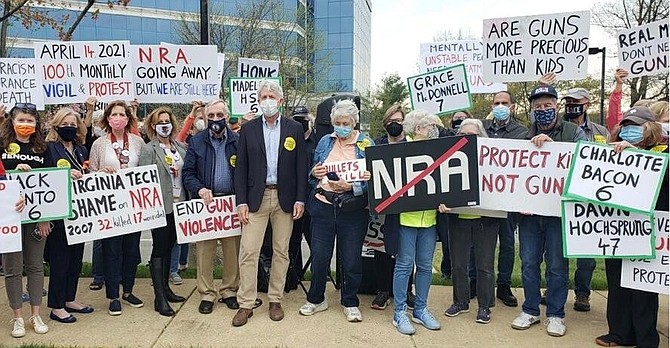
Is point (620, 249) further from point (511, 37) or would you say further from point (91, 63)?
point (91, 63)

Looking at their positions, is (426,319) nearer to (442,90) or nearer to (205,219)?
(205,219)

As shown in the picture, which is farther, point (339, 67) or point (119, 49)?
point (339, 67)

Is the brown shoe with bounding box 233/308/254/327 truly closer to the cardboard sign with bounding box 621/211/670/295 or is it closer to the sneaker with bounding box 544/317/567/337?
the sneaker with bounding box 544/317/567/337

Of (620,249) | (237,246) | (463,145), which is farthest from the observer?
(237,246)

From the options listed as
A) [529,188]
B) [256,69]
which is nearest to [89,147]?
[256,69]

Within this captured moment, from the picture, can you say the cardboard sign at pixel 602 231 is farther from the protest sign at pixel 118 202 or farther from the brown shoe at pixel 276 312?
the protest sign at pixel 118 202

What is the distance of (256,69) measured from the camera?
25.3ft

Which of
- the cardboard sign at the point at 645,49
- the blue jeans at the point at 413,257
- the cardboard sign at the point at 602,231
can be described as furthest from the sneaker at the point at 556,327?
the cardboard sign at the point at 645,49

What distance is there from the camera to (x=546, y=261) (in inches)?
199

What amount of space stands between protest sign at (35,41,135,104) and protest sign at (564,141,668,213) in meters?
4.85

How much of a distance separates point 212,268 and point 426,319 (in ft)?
7.26

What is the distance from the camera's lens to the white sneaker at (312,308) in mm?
5422

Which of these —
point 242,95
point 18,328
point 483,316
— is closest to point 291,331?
point 483,316

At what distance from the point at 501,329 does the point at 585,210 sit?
135 centimetres
